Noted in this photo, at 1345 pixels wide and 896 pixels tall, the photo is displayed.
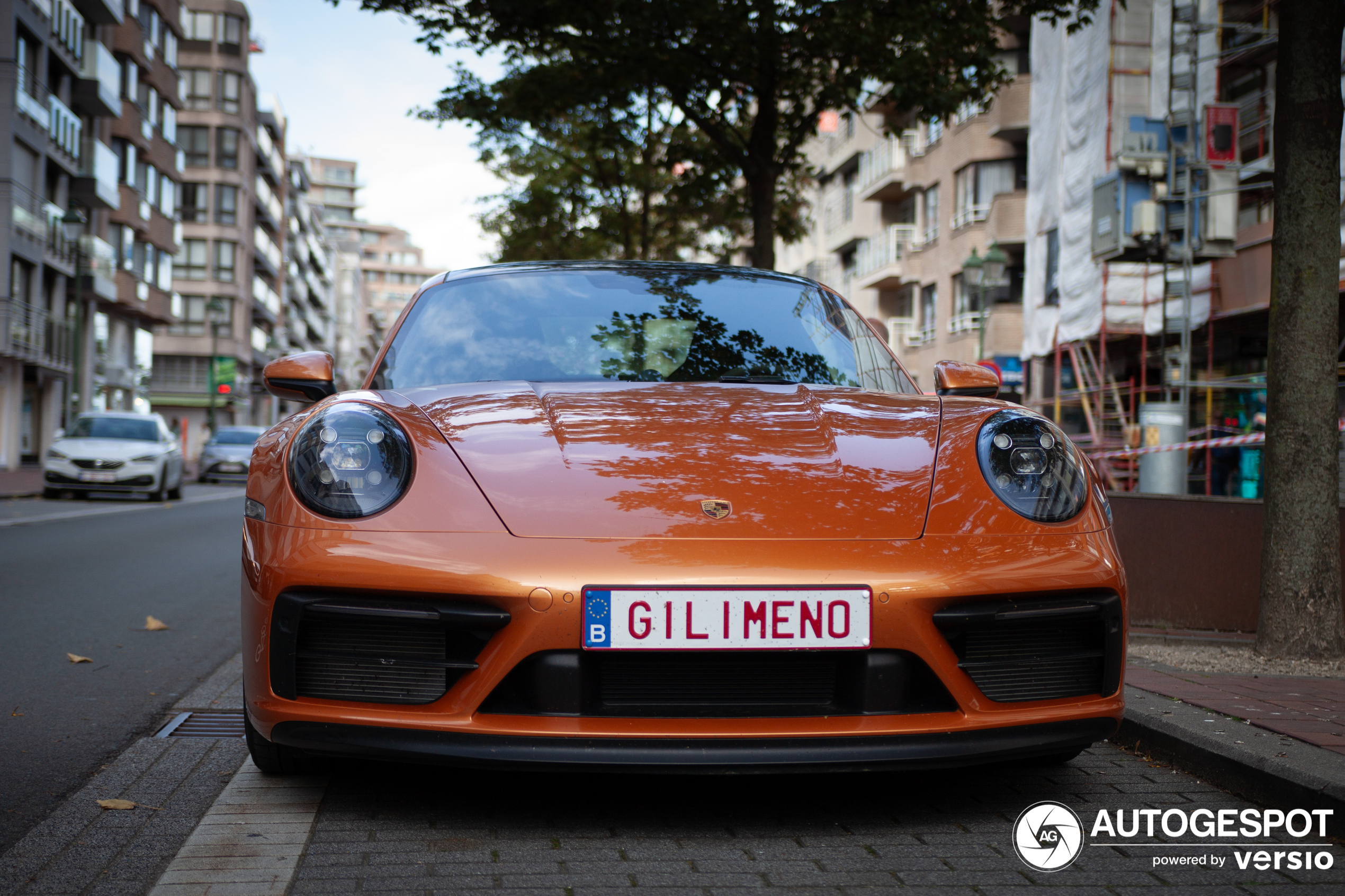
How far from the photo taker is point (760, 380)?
12.5ft

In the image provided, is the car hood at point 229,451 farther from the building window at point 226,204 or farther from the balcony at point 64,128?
the building window at point 226,204

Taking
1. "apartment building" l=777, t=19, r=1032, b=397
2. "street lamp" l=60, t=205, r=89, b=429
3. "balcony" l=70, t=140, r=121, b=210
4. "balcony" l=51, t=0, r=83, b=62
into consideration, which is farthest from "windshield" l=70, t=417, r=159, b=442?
"balcony" l=70, t=140, r=121, b=210

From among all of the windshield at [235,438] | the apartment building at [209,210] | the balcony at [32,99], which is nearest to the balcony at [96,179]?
the balcony at [32,99]

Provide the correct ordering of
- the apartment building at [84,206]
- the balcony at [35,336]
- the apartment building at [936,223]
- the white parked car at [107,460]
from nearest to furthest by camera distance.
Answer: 1. the white parked car at [107,460]
2. the apartment building at [936,223]
3. the balcony at [35,336]
4. the apartment building at [84,206]

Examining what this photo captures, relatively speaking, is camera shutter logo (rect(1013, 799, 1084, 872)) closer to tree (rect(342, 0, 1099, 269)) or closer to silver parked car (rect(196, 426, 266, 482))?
tree (rect(342, 0, 1099, 269))

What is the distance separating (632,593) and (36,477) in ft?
102

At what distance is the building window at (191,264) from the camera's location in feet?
206

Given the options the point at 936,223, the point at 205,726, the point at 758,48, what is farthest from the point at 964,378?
the point at 936,223

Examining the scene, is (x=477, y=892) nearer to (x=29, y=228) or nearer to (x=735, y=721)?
(x=735, y=721)

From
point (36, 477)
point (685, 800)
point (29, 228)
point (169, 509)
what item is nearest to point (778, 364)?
point (685, 800)

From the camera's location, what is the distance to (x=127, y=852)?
8.77ft

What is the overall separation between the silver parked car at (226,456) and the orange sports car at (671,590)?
2868 centimetres

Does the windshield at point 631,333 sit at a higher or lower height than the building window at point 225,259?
lower

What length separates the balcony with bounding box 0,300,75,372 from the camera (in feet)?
110
